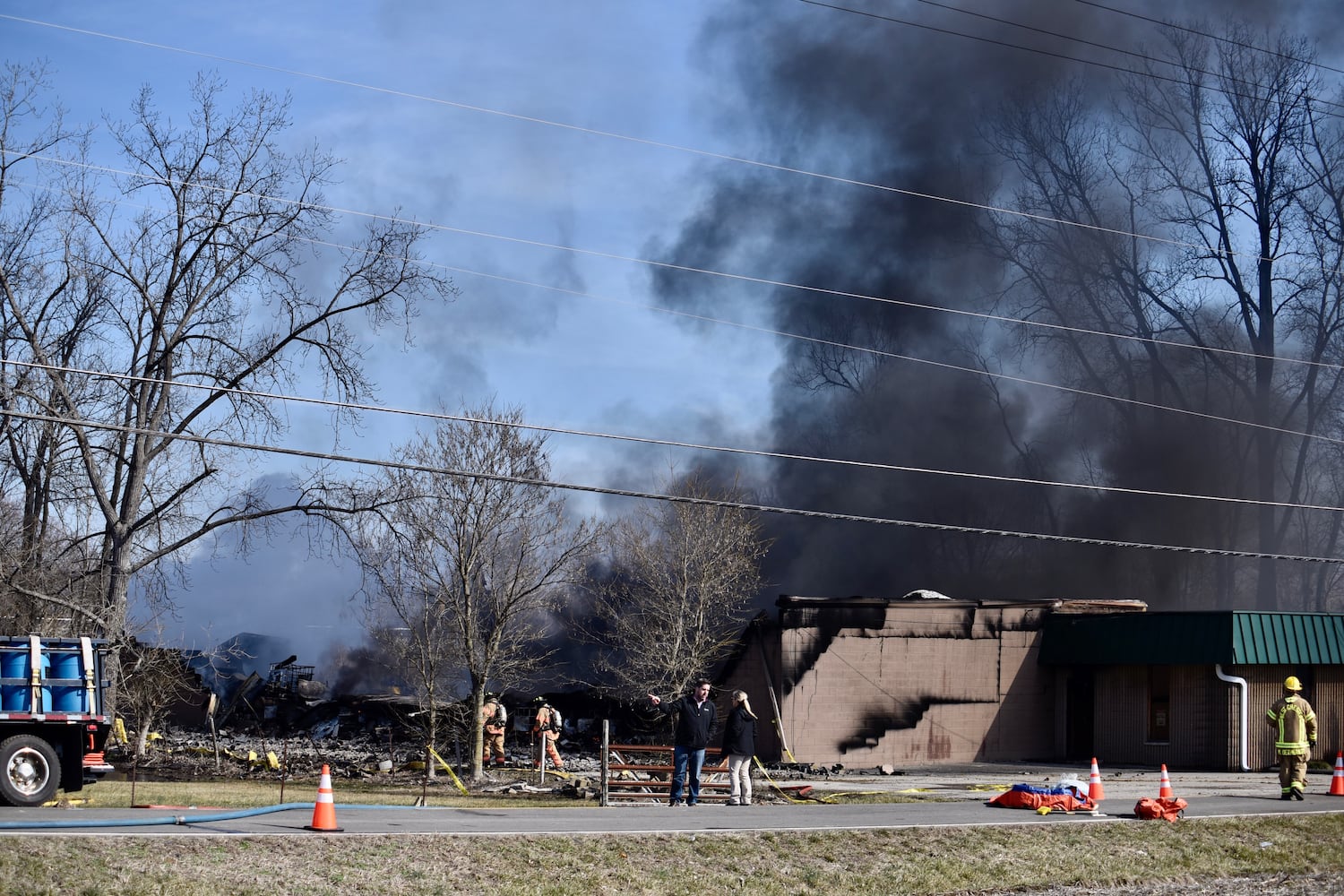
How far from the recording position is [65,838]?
40.2 feet

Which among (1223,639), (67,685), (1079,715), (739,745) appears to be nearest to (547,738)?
(739,745)

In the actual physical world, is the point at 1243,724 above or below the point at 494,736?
above

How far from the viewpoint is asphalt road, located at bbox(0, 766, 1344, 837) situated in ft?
45.5

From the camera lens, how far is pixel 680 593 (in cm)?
3650

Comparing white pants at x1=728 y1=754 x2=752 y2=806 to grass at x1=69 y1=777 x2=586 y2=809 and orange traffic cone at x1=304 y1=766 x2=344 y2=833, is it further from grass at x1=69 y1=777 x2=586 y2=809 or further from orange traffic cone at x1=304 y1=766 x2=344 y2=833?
orange traffic cone at x1=304 y1=766 x2=344 y2=833

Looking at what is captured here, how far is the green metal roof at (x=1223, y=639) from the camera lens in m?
29.3

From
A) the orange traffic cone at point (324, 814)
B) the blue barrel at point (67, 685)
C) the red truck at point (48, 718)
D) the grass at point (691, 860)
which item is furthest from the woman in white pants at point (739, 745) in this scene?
the blue barrel at point (67, 685)

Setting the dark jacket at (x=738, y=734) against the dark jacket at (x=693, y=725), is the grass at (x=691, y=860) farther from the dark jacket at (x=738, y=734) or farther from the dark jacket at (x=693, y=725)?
the dark jacket at (x=693, y=725)

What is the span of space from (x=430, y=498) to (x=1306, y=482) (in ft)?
146

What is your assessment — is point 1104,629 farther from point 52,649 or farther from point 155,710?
point 52,649

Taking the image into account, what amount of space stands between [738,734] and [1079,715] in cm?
1724

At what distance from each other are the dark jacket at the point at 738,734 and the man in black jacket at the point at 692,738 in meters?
0.30

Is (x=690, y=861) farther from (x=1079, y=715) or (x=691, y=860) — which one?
(x=1079, y=715)

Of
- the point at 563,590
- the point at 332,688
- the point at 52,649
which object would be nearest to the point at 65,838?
the point at 52,649
